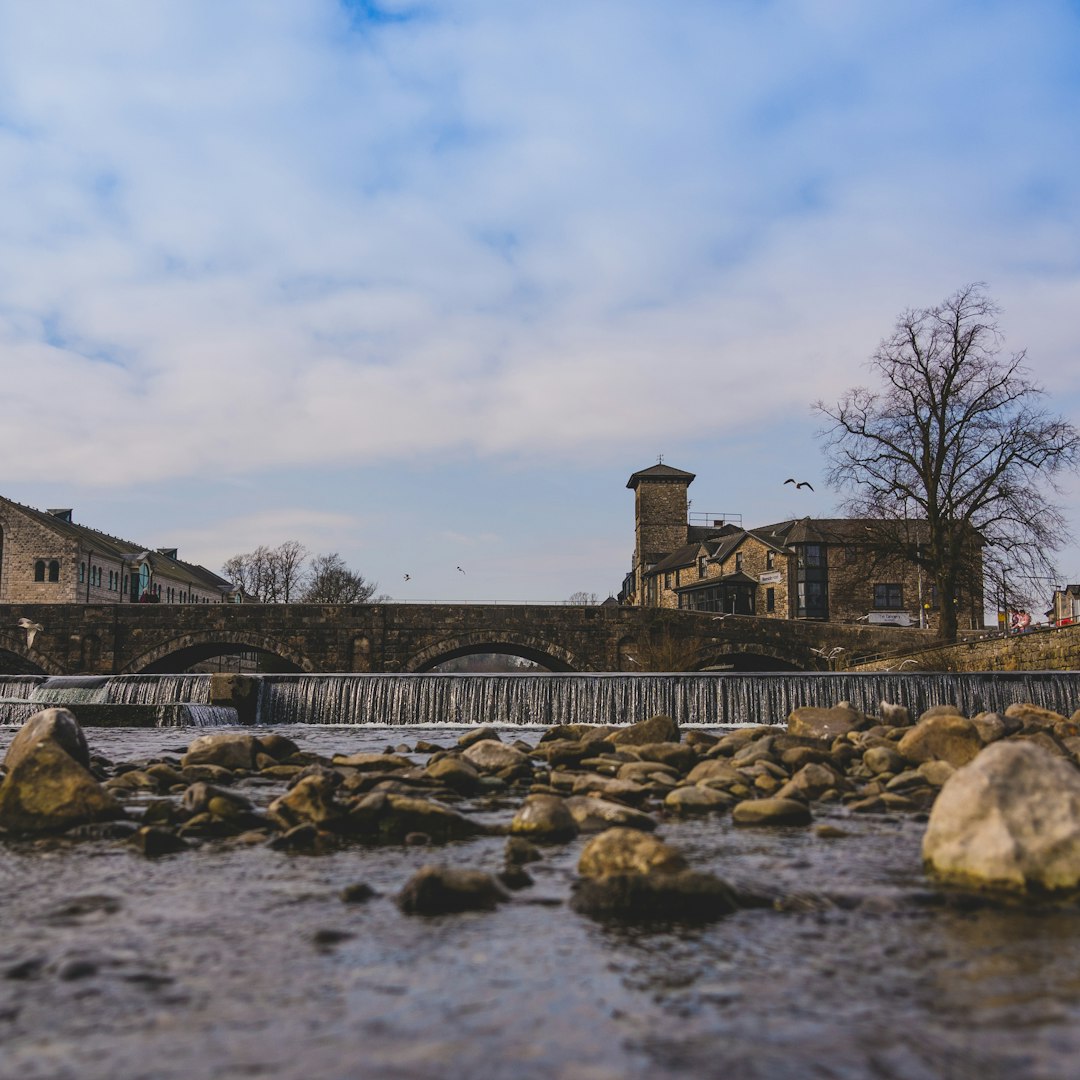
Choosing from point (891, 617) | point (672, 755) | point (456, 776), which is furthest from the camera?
point (891, 617)

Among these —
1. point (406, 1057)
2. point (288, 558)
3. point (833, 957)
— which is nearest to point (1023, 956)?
point (833, 957)

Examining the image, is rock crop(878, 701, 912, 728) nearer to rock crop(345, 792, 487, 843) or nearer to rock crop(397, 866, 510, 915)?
rock crop(345, 792, 487, 843)

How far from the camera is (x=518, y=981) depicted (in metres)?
4.46

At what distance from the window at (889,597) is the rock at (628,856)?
183ft

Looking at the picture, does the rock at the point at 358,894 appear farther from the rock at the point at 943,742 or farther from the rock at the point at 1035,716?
the rock at the point at 1035,716

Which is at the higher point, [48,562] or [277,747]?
[48,562]

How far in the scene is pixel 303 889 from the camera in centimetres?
611

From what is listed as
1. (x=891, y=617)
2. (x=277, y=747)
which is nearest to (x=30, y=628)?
(x=277, y=747)

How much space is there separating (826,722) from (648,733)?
2896 mm

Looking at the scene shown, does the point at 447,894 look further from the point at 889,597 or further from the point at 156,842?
the point at 889,597

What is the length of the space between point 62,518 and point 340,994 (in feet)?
247

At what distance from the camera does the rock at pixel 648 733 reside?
1294 centimetres

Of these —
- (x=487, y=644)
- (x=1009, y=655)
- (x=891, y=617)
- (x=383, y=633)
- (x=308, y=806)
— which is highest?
(x=891, y=617)

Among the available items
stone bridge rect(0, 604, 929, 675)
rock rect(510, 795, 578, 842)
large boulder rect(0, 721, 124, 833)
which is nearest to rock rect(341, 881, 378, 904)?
rock rect(510, 795, 578, 842)
